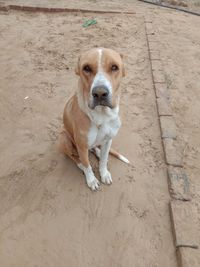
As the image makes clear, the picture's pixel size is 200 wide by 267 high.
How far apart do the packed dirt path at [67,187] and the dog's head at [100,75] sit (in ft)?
3.79

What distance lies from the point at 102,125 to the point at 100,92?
0.49m

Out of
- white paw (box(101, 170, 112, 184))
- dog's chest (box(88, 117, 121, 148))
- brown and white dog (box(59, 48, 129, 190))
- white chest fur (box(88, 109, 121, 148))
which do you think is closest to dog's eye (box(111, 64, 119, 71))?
brown and white dog (box(59, 48, 129, 190))

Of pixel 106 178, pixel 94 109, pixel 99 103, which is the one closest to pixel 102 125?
pixel 94 109

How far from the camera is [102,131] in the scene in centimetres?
286

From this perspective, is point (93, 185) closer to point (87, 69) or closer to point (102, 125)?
point (102, 125)

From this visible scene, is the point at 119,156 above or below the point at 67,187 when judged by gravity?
above

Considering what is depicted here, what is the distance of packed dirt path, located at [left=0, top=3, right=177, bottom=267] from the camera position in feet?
9.03

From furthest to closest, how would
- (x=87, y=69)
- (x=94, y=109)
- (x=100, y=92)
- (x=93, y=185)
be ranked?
(x=93, y=185), (x=94, y=109), (x=87, y=69), (x=100, y=92)

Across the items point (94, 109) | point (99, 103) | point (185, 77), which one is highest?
point (99, 103)

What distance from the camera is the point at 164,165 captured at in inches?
142

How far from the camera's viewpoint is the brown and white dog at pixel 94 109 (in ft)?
8.13

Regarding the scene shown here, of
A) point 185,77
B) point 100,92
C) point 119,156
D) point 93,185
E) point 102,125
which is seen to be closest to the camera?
point 100,92

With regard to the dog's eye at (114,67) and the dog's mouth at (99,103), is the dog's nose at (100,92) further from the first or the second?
the dog's eye at (114,67)

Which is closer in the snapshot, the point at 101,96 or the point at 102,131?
the point at 101,96
